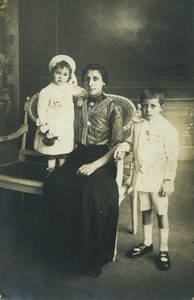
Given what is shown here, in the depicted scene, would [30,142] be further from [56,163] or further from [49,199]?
[49,199]

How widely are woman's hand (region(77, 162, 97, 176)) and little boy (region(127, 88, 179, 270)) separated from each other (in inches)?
10.3

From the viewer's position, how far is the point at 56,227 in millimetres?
2154

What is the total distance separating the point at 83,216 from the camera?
205cm

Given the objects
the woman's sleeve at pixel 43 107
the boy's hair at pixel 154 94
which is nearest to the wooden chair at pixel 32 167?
the woman's sleeve at pixel 43 107

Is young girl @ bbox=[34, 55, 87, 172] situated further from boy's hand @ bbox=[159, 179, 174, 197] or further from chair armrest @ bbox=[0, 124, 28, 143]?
boy's hand @ bbox=[159, 179, 174, 197]

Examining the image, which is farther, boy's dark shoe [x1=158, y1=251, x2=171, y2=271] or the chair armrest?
the chair armrest

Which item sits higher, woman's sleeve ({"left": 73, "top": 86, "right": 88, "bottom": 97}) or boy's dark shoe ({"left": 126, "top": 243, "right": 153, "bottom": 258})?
woman's sleeve ({"left": 73, "top": 86, "right": 88, "bottom": 97})

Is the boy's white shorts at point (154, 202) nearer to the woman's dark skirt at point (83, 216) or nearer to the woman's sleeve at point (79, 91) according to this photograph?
the woman's dark skirt at point (83, 216)

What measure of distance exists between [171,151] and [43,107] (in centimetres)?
88

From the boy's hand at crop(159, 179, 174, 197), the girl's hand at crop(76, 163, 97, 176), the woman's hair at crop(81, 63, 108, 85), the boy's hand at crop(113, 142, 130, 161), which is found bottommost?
the boy's hand at crop(159, 179, 174, 197)

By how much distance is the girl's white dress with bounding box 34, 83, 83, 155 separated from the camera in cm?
233

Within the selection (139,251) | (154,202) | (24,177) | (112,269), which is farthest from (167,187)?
(24,177)

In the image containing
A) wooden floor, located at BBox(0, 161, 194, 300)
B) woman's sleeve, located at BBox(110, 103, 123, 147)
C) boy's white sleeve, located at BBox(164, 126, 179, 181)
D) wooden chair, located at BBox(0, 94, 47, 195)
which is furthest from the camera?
wooden chair, located at BBox(0, 94, 47, 195)

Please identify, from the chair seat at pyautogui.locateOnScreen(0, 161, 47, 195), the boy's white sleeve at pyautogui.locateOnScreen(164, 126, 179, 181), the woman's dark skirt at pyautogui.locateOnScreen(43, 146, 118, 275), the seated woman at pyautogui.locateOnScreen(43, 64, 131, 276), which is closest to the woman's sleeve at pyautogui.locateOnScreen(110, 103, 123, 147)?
the seated woman at pyautogui.locateOnScreen(43, 64, 131, 276)
